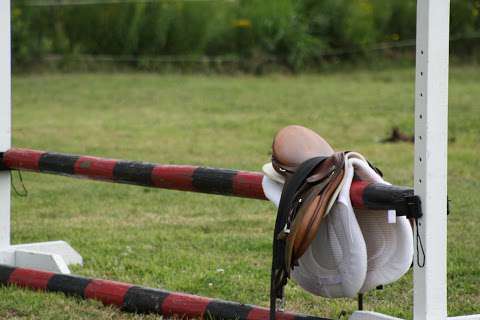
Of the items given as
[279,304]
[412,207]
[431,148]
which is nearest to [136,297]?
→ [279,304]

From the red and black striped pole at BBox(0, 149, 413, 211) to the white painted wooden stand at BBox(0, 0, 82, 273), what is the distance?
10 centimetres

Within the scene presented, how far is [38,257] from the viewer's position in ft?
16.9

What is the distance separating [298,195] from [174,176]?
908 mm

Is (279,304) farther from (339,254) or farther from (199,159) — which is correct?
(199,159)

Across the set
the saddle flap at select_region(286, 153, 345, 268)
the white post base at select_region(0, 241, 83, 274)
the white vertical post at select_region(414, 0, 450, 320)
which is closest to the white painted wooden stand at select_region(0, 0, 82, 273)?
the white post base at select_region(0, 241, 83, 274)

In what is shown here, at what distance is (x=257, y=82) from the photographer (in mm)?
15719

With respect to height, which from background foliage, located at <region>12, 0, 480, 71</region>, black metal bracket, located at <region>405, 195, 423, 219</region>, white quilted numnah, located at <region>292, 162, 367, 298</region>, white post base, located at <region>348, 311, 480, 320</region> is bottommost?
white post base, located at <region>348, 311, 480, 320</region>

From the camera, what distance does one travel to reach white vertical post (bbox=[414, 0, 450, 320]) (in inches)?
133

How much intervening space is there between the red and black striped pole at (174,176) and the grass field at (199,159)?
554 millimetres

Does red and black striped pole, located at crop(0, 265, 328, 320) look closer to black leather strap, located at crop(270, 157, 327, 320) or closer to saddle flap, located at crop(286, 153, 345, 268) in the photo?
black leather strap, located at crop(270, 157, 327, 320)

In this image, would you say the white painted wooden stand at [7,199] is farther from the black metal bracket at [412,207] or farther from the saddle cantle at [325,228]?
the black metal bracket at [412,207]

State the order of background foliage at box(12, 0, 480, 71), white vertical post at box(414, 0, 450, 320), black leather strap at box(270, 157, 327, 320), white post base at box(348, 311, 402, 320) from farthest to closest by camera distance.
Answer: background foliage at box(12, 0, 480, 71) → white post base at box(348, 311, 402, 320) → black leather strap at box(270, 157, 327, 320) → white vertical post at box(414, 0, 450, 320)

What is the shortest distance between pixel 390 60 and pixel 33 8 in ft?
18.4

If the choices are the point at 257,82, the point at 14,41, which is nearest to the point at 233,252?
the point at 257,82
